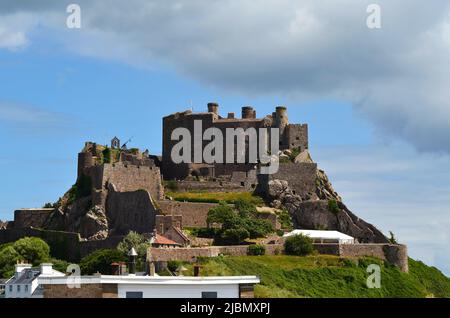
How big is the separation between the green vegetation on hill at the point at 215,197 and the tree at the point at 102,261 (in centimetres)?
1475

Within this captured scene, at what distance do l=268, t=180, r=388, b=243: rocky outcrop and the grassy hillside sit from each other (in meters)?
4.35

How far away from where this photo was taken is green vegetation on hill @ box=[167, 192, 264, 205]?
281ft

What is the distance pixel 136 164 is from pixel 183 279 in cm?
5131

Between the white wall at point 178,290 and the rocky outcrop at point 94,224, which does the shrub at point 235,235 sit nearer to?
the rocky outcrop at point 94,224

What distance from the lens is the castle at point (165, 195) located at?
264 ft

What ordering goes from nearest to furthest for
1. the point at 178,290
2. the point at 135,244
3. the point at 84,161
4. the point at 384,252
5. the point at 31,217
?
the point at 178,290, the point at 135,244, the point at 384,252, the point at 84,161, the point at 31,217

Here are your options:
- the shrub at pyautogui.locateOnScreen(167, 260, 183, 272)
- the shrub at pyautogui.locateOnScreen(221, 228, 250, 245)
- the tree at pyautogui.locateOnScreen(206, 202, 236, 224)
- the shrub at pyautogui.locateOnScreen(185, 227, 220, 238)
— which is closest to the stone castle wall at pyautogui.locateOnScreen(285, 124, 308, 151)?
the tree at pyautogui.locateOnScreen(206, 202, 236, 224)

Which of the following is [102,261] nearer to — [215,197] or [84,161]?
[215,197]

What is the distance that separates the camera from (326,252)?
78062 mm

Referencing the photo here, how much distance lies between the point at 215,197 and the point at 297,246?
469 inches

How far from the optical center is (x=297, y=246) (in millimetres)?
76750

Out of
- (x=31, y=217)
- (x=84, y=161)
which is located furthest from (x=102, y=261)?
(x=31, y=217)
